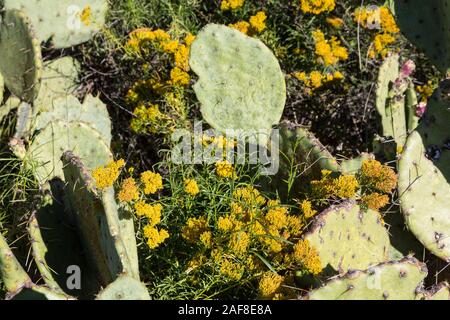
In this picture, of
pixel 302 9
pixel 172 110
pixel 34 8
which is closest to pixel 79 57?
pixel 34 8

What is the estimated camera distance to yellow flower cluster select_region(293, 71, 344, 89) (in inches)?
161

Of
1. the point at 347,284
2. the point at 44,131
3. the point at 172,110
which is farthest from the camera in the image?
the point at 172,110

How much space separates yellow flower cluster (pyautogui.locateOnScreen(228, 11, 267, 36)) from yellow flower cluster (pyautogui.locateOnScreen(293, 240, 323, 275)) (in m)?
1.68

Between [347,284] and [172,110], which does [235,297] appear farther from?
[172,110]

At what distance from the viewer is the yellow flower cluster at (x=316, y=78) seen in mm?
4078

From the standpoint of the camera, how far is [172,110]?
12.5 ft

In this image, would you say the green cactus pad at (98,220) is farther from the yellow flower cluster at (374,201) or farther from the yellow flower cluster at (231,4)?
the yellow flower cluster at (231,4)

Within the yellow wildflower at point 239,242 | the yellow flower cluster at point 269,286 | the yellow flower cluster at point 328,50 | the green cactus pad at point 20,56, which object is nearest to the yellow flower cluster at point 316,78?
the yellow flower cluster at point 328,50

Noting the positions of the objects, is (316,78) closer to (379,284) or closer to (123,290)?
(379,284)

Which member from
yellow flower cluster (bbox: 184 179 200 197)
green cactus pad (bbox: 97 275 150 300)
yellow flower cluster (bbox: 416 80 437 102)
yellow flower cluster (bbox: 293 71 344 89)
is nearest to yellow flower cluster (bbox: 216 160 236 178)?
yellow flower cluster (bbox: 184 179 200 197)

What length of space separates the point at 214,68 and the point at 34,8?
3.75 ft

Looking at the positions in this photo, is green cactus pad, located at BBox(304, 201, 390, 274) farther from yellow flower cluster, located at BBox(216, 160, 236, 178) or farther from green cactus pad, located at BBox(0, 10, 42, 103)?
green cactus pad, located at BBox(0, 10, 42, 103)

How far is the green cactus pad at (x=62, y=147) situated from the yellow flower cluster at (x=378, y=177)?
1.02 m

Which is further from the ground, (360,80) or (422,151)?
(422,151)
